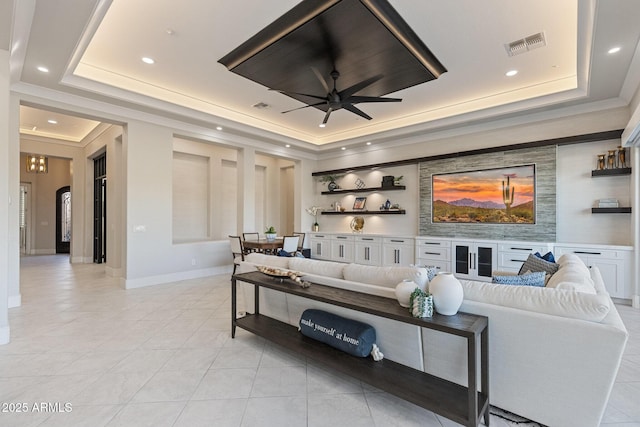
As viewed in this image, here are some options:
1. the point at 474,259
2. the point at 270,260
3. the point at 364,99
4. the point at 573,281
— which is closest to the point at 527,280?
the point at 573,281

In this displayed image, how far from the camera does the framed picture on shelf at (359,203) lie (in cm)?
788

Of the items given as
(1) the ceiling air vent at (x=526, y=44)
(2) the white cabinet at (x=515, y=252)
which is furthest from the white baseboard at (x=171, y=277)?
(1) the ceiling air vent at (x=526, y=44)

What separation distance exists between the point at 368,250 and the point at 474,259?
2.38m

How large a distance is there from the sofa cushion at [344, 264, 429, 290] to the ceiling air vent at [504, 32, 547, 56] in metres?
3.19

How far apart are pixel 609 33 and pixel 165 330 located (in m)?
5.45

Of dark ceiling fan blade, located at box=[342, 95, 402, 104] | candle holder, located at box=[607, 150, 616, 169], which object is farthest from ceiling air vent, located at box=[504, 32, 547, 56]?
candle holder, located at box=[607, 150, 616, 169]

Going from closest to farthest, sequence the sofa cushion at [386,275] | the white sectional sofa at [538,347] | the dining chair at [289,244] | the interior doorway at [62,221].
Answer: the white sectional sofa at [538,347] < the sofa cushion at [386,275] < the dining chair at [289,244] < the interior doorway at [62,221]

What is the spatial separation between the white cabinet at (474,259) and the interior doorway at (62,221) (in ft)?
39.8

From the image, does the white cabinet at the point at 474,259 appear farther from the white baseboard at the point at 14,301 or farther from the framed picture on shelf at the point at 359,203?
the white baseboard at the point at 14,301

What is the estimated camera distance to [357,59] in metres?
3.73

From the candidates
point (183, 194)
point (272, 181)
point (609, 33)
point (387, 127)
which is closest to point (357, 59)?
point (609, 33)

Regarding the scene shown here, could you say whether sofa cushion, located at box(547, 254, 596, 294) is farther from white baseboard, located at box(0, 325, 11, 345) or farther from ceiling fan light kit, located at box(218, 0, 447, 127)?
white baseboard, located at box(0, 325, 11, 345)

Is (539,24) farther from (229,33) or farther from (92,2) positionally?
(92,2)

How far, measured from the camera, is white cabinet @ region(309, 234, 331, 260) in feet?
26.7
